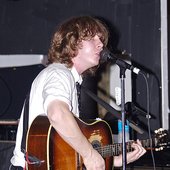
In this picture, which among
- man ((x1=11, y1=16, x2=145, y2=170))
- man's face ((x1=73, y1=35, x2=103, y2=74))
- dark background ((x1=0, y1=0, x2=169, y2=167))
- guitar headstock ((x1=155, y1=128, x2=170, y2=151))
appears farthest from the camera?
dark background ((x1=0, y1=0, x2=169, y2=167))

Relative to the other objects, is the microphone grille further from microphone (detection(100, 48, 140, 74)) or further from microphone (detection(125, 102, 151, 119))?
microphone (detection(125, 102, 151, 119))

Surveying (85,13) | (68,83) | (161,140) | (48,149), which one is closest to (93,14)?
(85,13)

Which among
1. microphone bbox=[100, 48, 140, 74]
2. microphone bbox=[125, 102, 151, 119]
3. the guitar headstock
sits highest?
microphone bbox=[100, 48, 140, 74]

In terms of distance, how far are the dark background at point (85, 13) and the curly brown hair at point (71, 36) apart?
1109 millimetres

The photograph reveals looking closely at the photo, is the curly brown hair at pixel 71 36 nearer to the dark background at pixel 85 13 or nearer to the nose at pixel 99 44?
the nose at pixel 99 44

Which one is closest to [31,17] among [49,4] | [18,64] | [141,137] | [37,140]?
[49,4]

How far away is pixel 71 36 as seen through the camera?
216 cm

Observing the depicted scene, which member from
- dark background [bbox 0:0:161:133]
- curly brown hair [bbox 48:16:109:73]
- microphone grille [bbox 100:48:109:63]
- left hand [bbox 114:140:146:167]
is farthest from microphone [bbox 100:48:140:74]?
dark background [bbox 0:0:161:133]

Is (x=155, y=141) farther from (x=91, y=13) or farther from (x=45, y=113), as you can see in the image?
(x=91, y=13)

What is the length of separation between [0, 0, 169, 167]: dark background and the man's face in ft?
3.68

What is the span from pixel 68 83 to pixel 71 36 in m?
0.40

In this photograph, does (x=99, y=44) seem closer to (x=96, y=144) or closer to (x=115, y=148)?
(x=96, y=144)

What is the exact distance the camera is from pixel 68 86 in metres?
1.86

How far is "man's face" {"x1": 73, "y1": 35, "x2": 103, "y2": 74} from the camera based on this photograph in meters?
2.14
